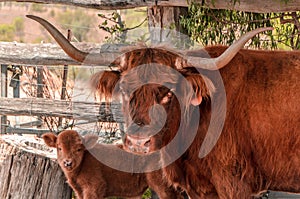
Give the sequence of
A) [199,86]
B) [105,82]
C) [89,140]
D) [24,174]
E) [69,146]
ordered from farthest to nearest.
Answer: [89,140] < [69,146] < [24,174] < [105,82] < [199,86]

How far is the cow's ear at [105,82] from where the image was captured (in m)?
5.44

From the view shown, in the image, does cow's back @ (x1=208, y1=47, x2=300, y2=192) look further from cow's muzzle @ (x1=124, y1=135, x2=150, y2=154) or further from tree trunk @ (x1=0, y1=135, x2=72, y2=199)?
tree trunk @ (x1=0, y1=135, x2=72, y2=199)

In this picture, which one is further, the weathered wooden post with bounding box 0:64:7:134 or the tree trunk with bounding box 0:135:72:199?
the weathered wooden post with bounding box 0:64:7:134

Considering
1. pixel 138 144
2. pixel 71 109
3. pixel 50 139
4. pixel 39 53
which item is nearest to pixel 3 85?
pixel 39 53

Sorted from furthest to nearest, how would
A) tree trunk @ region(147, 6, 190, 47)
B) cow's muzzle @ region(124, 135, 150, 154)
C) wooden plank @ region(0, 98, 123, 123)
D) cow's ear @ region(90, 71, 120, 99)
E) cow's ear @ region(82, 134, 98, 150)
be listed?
wooden plank @ region(0, 98, 123, 123), tree trunk @ region(147, 6, 190, 47), cow's ear @ region(82, 134, 98, 150), cow's ear @ region(90, 71, 120, 99), cow's muzzle @ region(124, 135, 150, 154)

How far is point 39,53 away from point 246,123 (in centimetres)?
318

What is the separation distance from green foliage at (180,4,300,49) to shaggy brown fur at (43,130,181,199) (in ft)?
5.16

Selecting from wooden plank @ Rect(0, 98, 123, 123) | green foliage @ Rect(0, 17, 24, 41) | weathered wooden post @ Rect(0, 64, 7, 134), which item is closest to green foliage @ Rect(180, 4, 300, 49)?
wooden plank @ Rect(0, 98, 123, 123)

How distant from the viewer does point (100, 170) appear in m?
6.64

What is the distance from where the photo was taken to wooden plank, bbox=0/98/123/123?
7.25 m

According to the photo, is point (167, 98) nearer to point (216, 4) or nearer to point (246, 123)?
point (246, 123)

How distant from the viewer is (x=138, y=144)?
4.79 metres

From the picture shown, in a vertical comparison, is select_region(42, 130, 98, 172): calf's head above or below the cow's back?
below

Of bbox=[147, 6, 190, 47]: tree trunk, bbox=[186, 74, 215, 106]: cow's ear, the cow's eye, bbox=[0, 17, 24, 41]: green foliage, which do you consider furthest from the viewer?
bbox=[0, 17, 24, 41]: green foliage
